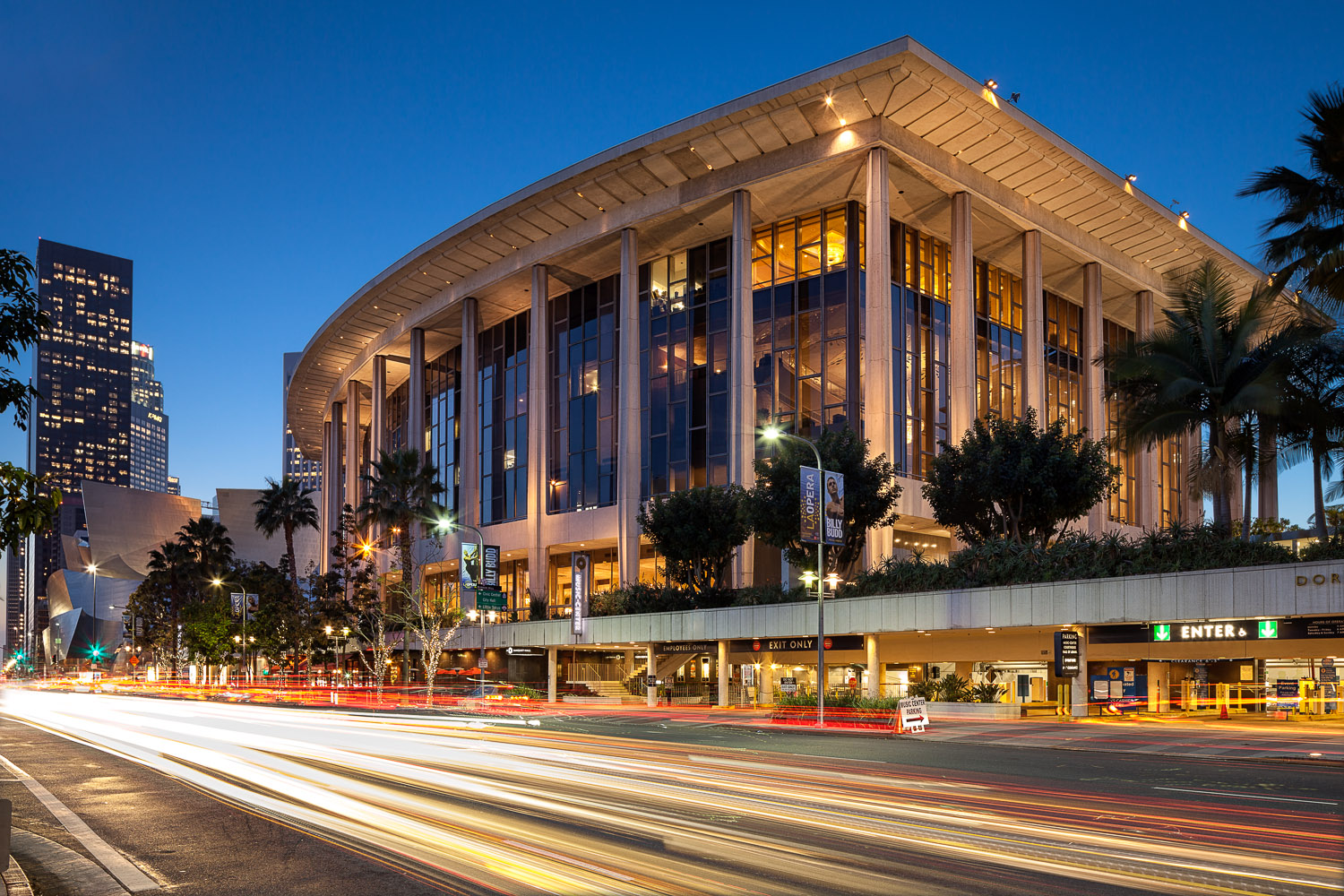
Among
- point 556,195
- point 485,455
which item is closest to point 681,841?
point 556,195

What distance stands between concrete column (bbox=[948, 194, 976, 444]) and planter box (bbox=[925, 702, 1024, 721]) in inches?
685

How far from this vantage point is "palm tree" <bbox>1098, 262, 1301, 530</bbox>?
3678cm

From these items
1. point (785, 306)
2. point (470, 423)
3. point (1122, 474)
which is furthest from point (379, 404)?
point (1122, 474)

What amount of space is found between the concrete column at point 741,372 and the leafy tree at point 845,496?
835 centimetres

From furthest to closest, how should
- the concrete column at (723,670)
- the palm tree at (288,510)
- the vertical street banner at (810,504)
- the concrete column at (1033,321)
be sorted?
1. the palm tree at (288,510)
2. the concrete column at (1033,321)
3. the concrete column at (723,670)
4. the vertical street banner at (810,504)

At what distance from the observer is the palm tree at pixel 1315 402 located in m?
36.4

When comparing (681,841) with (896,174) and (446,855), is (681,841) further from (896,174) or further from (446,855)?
(896,174)

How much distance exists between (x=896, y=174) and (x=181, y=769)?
143ft

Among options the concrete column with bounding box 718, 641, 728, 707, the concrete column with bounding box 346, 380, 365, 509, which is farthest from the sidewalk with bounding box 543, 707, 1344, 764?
the concrete column with bounding box 346, 380, 365, 509

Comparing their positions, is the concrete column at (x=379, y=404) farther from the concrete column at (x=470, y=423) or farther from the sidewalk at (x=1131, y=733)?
the sidewalk at (x=1131, y=733)

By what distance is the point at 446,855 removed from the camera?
11305 millimetres

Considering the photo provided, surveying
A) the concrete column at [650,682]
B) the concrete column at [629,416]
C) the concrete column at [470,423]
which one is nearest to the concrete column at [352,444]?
the concrete column at [470,423]

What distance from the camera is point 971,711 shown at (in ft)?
123

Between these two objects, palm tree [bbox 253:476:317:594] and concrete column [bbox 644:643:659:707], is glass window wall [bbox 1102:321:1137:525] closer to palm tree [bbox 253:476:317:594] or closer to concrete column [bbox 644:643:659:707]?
concrete column [bbox 644:643:659:707]
